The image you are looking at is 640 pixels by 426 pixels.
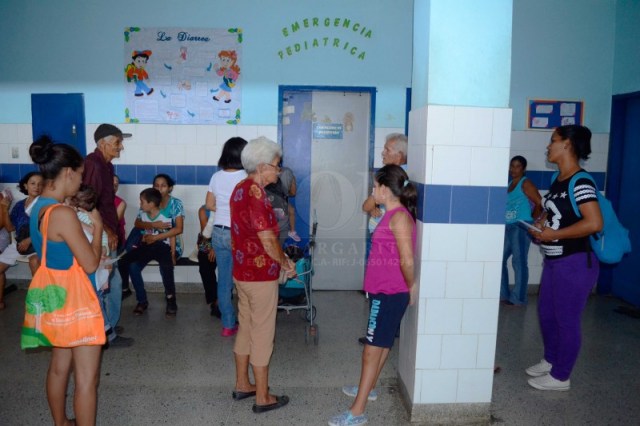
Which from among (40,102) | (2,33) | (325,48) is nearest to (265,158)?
(325,48)

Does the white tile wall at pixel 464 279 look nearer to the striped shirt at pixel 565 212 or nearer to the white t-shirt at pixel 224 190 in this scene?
the striped shirt at pixel 565 212

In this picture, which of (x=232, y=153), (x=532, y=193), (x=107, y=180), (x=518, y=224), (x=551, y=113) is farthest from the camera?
(x=551, y=113)

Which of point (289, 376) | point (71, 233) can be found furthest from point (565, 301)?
point (71, 233)

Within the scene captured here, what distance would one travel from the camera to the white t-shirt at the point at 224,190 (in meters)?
3.51

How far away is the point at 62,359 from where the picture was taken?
7.25ft

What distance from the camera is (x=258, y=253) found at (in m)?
2.57

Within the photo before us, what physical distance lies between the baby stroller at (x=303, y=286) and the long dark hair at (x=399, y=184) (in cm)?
124

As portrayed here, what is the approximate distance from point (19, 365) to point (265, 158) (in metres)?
2.27

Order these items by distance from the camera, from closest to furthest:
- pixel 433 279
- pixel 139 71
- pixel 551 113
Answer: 1. pixel 433 279
2. pixel 139 71
3. pixel 551 113

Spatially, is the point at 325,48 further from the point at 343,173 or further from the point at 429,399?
the point at 429,399

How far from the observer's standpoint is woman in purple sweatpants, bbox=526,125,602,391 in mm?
2773

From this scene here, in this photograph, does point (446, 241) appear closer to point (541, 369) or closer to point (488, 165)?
point (488, 165)

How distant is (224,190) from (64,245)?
159 cm

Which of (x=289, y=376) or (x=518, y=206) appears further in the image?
(x=518, y=206)
